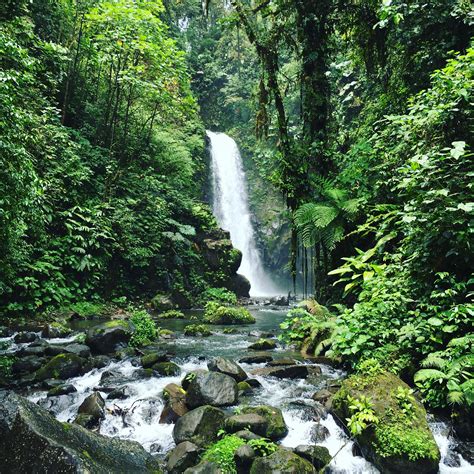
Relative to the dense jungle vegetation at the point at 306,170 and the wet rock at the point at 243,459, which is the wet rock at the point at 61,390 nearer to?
the dense jungle vegetation at the point at 306,170

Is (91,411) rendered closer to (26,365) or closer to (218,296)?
(26,365)

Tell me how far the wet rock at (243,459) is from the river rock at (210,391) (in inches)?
52.9

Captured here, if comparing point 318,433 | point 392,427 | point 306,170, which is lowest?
point 318,433

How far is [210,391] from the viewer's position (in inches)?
211

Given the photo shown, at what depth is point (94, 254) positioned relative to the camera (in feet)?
43.6

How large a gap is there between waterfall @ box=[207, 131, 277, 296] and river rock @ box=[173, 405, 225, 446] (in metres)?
21.5

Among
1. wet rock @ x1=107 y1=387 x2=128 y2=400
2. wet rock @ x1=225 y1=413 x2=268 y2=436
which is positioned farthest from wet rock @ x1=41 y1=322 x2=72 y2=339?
wet rock @ x1=225 y1=413 x2=268 y2=436

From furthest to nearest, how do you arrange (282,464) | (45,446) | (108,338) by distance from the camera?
1. (108,338)
2. (282,464)
3. (45,446)

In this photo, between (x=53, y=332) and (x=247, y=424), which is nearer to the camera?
(x=247, y=424)

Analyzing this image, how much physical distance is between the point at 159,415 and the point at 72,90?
49.8ft

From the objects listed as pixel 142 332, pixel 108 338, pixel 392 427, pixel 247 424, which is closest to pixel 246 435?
pixel 247 424

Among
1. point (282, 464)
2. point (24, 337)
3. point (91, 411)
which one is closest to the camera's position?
point (282, 464)

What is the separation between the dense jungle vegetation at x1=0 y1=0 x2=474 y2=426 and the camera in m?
4.92

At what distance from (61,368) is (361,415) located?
16.8 ft
